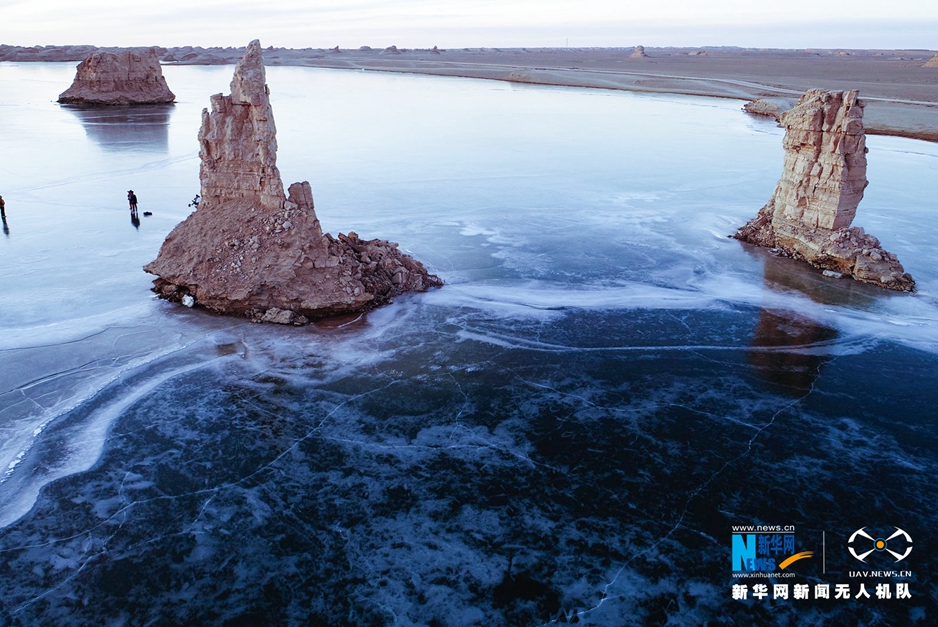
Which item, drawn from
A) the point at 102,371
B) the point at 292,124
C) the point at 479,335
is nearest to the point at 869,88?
the point at 292,124

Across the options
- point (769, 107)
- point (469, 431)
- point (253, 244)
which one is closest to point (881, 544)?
point (469, 431)

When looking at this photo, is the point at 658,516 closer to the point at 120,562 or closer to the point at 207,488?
the point at 207,488
